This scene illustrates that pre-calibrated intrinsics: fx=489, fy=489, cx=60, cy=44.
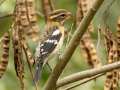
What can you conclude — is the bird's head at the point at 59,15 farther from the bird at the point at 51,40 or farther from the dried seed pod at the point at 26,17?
the dried seed pod at the point at 26,17

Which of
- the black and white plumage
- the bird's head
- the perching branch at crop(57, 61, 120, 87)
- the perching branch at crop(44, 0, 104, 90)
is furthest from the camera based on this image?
the bird's head

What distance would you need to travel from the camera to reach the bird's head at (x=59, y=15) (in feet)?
13.8

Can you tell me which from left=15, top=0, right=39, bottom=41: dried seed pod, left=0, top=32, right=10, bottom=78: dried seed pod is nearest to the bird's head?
left=15, top=0, right=39, bottom=41: dried seed pod

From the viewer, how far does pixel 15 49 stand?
279 cm

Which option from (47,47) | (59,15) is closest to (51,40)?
(47,47)

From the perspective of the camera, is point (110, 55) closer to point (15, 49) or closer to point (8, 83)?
point (15, 49)

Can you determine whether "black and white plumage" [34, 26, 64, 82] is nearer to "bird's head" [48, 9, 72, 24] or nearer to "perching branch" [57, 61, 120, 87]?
"bird's head" [48, 9, 72, 24]

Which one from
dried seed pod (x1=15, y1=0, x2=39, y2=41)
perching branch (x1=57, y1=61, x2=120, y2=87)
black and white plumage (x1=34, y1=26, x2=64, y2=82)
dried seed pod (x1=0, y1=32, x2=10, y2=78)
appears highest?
dried seed pod (x1=15, y1=0, x2=39, y2=41)

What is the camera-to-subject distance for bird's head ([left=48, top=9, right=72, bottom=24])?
4211mm

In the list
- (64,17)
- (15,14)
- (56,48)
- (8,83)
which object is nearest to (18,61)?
(15,14)

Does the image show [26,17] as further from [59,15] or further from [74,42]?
[59,15]

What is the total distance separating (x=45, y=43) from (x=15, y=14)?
3.79 ft

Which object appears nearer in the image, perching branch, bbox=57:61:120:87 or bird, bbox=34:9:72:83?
perching branch, bbox=57:61:120:87

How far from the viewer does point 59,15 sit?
14.1 ft
